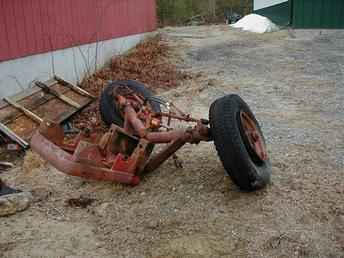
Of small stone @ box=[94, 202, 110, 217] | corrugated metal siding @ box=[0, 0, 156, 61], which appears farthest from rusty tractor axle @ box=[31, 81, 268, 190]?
corrugated metal siding @ box=[0, 0, 156, 61]

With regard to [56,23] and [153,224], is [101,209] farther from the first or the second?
[56,23]

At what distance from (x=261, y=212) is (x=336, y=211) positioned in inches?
23.8

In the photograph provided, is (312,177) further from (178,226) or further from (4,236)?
(4,236)

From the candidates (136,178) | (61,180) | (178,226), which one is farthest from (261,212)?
(61,180)

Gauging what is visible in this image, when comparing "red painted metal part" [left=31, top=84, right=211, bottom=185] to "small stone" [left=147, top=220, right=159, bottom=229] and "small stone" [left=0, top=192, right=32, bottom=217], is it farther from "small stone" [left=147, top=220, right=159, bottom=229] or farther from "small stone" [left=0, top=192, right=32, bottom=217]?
→ "small stone" [left=147, top=220, right=159, bottom=229]

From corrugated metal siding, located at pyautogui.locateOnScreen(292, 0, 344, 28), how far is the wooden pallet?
1104 centimetres

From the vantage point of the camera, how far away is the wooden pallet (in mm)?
5609

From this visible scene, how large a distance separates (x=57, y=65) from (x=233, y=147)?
4.93 meters

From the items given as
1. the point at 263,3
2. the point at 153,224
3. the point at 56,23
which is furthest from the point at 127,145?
the point at 263,3

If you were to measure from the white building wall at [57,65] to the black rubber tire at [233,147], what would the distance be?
381 centimetres

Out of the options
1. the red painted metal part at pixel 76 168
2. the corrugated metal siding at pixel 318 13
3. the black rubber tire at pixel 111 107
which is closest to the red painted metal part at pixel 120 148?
the red painted metal part at pixel 76 168

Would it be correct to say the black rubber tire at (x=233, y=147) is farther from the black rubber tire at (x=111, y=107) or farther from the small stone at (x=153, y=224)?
the black rubber tire at (x=111, y=107)

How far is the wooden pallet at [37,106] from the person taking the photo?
561 cm

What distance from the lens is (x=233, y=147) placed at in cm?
355
